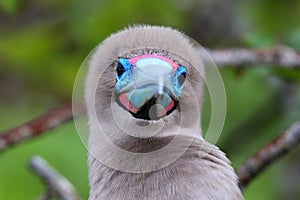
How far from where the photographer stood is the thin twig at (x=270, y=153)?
473cm

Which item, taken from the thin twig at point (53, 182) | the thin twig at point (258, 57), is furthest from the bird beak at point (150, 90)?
the thin twig at point (258, 57)

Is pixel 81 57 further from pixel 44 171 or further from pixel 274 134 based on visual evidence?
pixel 44 171

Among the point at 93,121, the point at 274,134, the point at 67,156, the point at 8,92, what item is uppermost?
the point at 93,121

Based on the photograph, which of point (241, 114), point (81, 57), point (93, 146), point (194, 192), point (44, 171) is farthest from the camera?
point (81, 57)

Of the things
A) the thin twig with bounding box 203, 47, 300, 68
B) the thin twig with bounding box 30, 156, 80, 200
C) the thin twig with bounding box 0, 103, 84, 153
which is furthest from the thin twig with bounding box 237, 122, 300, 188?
the thin twig with bounding box 0, 103, 84, 153

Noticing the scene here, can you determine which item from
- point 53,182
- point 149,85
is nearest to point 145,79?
point 149,85

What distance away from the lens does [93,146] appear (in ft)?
14.0

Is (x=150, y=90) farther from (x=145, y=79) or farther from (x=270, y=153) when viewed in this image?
(x=270, y=153)

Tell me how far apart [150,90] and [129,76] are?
235 millimetres

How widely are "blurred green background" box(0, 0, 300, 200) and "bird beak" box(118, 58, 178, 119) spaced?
5.91 feet

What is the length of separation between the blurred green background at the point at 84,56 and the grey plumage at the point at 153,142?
148cm

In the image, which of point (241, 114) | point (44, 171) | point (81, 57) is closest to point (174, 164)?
point (44, 171)

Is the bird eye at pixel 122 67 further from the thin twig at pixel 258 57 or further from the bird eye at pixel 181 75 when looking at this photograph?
the thin twig at pixel 258 57

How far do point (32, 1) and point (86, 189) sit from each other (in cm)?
173
